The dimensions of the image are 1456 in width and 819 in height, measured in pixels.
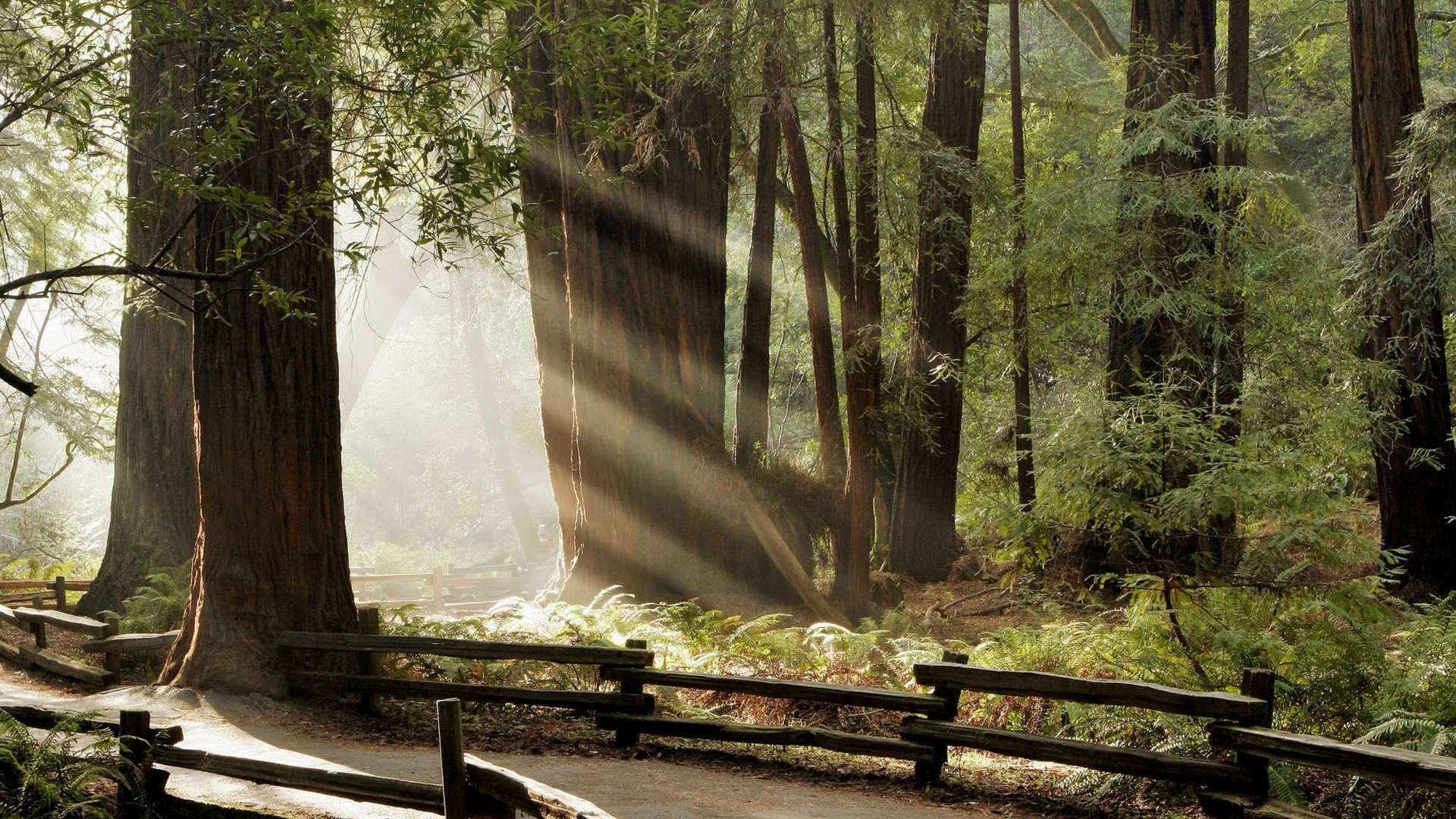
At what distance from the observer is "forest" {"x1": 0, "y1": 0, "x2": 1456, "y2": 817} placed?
27.2ft

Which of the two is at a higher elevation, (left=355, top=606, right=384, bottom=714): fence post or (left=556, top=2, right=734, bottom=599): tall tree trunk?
(left=556, top=2, right=734, bottom=599): tall tree trunk

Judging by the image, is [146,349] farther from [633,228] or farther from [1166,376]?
[1166,376]

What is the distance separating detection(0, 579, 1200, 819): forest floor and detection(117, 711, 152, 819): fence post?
30cm

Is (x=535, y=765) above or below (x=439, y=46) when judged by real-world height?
below

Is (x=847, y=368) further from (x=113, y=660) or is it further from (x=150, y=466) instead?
Answer: (x=150, y=466)

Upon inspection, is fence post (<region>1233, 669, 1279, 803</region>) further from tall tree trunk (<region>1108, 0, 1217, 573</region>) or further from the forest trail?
tall tree trunk (<region>1108, 0, 1217, 573</region>)

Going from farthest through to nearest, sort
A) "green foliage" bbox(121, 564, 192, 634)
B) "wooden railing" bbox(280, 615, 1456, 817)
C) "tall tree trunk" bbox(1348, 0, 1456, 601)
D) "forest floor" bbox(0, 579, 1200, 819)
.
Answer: "tall tree trunk" bbox(1348, 0, 1456, 601) → "green foliage" bbox(121, 564, 192, 634) → "forest floor" bbox(0, 579, 1200, 819) → "wooden railing" bbox(280, 615, 1456, 817)

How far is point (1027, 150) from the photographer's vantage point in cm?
2373

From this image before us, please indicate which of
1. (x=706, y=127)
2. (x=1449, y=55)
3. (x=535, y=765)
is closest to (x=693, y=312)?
(x=706, y=127)

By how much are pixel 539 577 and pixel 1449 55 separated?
26439 mm

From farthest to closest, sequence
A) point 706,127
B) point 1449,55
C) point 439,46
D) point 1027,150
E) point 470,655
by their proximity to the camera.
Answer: point 1449,55 → point 1027,150 → point 706,127 → point 470,655 → point 439,46

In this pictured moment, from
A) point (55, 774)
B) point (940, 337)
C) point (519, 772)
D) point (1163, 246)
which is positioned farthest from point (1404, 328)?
point (55, 774)

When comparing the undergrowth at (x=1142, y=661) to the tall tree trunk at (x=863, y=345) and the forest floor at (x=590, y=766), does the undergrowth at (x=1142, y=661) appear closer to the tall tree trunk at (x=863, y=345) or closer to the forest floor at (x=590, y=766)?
the forest floor at (x=590, y=766)

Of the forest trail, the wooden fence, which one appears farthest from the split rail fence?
the wooden fence
